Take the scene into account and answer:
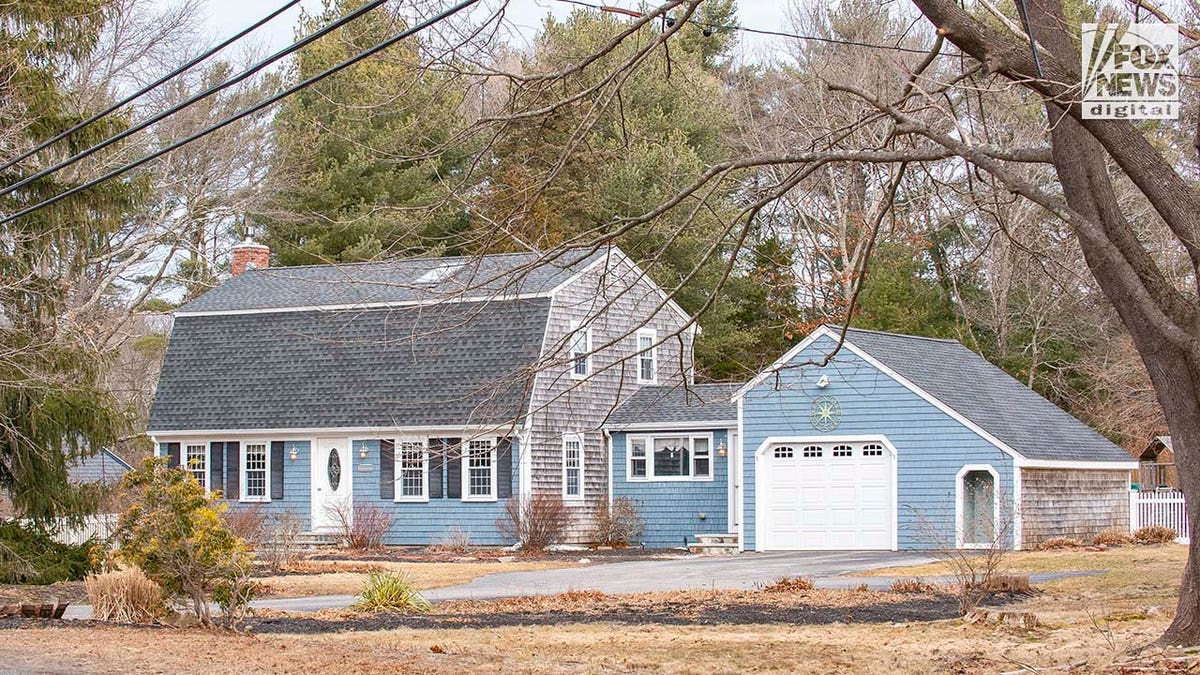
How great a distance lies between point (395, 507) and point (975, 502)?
11924 mm

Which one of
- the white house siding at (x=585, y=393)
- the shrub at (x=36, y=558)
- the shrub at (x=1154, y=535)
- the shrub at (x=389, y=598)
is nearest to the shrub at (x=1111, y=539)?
the shrub at (x=1154, y=535)

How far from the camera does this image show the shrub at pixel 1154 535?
29.9 meters

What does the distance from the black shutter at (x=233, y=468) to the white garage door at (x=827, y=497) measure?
11.9 meters

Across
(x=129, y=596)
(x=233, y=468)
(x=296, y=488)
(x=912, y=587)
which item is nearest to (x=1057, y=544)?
(x=912, y=587)

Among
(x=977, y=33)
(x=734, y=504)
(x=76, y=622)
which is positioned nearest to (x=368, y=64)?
(x=734, y=504)

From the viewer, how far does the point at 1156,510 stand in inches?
1288

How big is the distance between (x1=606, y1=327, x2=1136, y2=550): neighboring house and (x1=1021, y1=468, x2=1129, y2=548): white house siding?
1.5 inches

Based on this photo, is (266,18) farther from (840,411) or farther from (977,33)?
(840,411)

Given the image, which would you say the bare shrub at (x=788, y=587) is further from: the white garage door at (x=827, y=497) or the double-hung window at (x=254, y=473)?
the double-hung window at (x=254, y=473)

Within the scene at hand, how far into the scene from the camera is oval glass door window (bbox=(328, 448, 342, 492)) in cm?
3278

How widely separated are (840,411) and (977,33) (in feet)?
59.7

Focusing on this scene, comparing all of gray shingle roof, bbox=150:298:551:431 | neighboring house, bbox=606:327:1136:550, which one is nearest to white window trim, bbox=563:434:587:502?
neighboring house, bbox=606:327:1136:550

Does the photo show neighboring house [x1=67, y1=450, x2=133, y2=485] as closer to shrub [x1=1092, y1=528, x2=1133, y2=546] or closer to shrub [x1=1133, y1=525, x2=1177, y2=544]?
shrub [x1=1092, y1=528, x2=1133, y2=546]

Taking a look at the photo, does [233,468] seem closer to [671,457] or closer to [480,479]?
[480,479]
